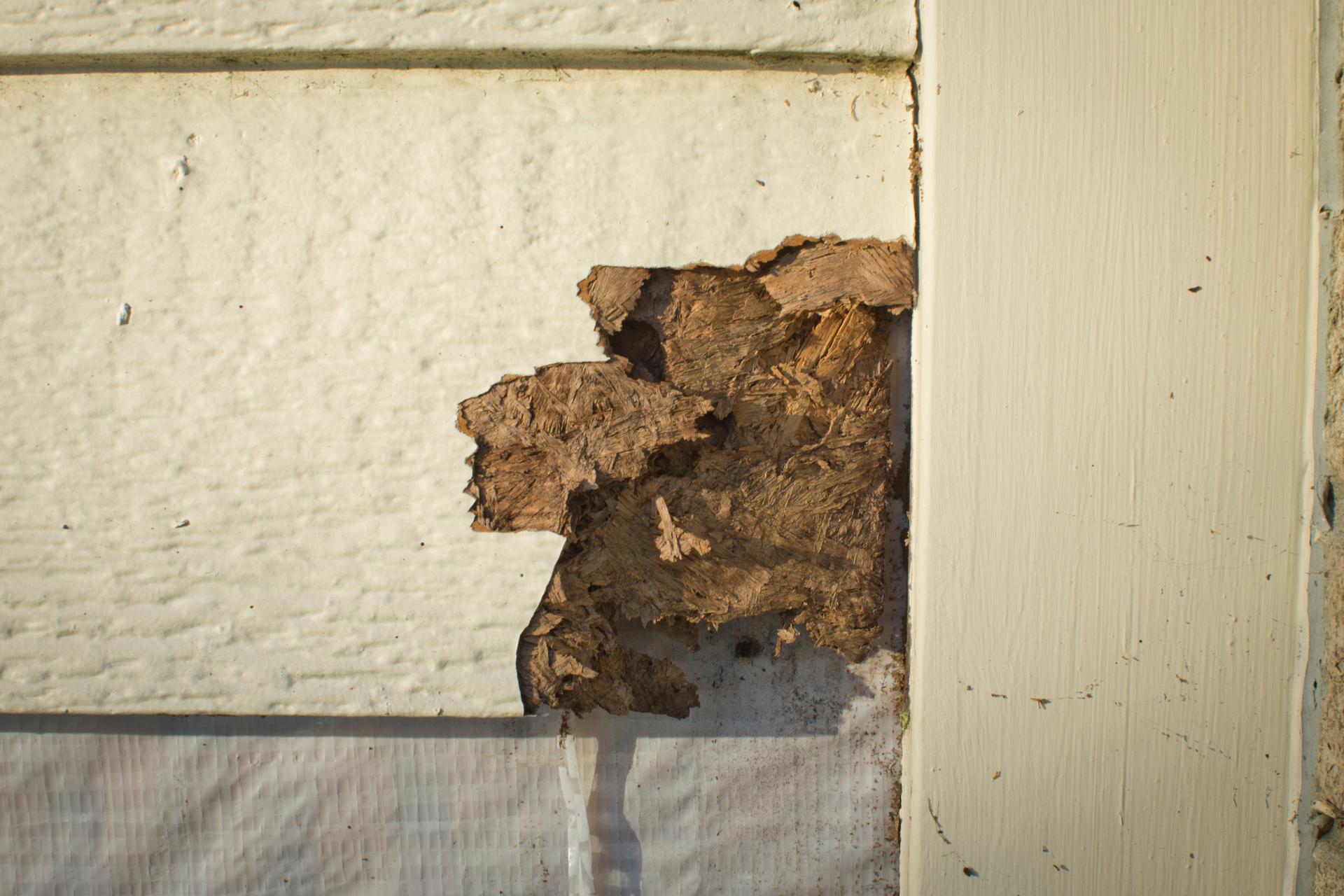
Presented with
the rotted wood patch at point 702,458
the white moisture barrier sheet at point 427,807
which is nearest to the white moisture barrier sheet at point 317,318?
the rotted wood patch at point 702,458

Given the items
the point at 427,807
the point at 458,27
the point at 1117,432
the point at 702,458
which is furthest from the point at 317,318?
the point at 1117,432

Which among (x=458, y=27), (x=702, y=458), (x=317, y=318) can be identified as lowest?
(x=702, y=458)

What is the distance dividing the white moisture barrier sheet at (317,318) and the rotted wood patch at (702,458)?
7cm

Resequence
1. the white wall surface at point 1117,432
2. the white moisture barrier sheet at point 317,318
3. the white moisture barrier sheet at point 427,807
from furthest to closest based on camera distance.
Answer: the white moisture barrier sheet at point 427,807, the white moisture barrier sheet at point 317,318, the white wall surface at point 1117,432

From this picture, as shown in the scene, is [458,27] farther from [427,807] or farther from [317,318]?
[427,807]

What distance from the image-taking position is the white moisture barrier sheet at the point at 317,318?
1.42m

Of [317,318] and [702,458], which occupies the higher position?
[317,318]

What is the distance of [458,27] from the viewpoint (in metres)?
1.37

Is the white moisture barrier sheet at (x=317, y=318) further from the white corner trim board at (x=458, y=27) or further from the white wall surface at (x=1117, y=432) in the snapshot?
the white wall surface at (x=1117, y=432)

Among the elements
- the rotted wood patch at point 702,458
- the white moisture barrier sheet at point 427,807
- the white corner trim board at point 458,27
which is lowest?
the white moisture barrier sheet at point 427,807

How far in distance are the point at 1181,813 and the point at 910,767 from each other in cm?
58

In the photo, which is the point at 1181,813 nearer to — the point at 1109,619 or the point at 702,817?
the point at 1109,619

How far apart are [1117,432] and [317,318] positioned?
72.0 inches

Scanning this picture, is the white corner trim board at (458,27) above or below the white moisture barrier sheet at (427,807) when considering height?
above
